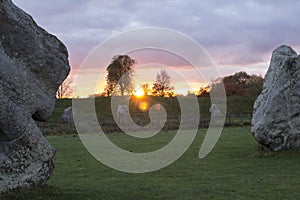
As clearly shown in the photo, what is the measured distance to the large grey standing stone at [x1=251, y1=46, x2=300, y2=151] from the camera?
16.4 m

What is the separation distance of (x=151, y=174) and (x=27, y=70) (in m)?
5.55

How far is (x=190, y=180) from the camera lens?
1218cm

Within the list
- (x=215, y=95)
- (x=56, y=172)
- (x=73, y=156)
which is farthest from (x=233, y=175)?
(x=215, y=95)

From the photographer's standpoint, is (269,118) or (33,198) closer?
(33,198)

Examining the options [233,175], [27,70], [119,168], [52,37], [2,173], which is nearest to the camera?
[2,173]

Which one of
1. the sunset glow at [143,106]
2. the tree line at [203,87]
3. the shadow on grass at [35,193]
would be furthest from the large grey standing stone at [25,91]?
the sunset glow at [143,106]

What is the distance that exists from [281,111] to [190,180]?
19.6ft

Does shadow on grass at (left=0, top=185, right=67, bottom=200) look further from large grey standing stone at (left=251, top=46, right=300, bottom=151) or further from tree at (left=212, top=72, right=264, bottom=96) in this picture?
tree at (left=212, top=72, right=264, bottom=96)

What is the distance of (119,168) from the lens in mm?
14930

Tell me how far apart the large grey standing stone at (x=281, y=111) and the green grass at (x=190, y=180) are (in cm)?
57

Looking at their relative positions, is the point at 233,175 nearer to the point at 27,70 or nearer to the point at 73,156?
the point at 27,70

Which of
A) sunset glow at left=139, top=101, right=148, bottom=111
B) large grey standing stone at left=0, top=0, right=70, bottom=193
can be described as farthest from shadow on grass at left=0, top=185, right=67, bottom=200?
sunset glow at left=139, top=101, right=148, bottom=111

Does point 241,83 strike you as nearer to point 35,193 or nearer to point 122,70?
point 122,70

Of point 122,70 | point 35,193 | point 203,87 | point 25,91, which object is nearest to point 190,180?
point 35,193
